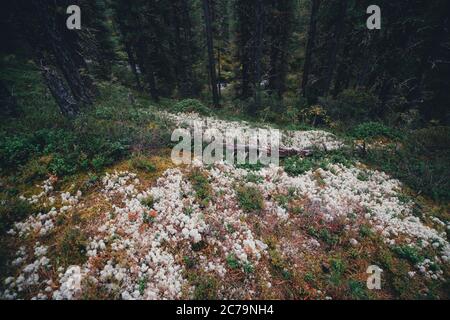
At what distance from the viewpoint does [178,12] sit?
21.0 m

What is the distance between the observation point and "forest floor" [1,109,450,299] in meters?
5.05

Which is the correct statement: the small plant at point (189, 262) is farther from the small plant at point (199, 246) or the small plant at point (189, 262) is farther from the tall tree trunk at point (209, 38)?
the tall tree trunk at point (209, 38)

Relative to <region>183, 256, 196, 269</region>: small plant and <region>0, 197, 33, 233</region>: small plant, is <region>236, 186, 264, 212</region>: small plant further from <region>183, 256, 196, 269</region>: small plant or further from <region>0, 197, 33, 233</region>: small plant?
<region>0, 197, 33, 233</region>: small plant

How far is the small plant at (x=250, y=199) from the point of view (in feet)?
23.7

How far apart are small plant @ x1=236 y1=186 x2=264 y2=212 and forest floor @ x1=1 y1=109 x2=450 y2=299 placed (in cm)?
3

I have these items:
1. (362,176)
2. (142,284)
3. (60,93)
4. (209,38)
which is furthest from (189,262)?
(209,38)

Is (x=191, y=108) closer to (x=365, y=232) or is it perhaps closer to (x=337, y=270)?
(x=365, y=232)

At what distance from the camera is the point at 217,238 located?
6.15 m

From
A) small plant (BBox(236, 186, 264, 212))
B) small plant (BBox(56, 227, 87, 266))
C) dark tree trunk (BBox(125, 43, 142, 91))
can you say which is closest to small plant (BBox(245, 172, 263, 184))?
small plant (BBox(236, 186, 264, 212))

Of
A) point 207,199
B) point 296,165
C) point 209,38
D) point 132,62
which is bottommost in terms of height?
point 296,165

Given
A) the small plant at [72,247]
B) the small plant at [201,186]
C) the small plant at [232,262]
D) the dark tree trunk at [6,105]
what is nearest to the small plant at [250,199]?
the small plant at [201,186]

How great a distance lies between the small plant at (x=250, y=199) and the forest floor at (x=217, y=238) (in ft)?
0.11

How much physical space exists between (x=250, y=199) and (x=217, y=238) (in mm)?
1820
